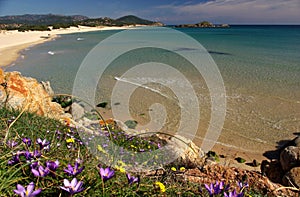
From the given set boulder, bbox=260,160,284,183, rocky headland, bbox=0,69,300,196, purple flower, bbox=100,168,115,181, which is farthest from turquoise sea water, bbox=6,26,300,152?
purple flower, bbox=100,168,115,181

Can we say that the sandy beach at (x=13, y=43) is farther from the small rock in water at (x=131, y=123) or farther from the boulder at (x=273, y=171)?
Answer: the boulder at (x=273, y=171)

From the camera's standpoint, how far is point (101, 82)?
13594 mm

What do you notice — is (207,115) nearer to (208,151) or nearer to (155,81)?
(208,151)

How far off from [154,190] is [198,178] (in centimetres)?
93

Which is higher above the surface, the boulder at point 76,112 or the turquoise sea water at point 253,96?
the boulder at point 76,112

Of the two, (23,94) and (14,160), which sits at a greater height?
(14,160)

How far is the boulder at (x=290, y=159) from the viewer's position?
4.26 metres

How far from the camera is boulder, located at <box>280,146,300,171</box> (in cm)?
426

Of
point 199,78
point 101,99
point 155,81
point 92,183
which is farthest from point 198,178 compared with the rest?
point 199,78

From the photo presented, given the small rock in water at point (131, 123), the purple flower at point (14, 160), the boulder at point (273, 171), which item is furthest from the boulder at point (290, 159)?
the small rock in water at point (131, 123)

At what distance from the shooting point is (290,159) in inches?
171

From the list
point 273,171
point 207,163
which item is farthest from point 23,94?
point 273,171

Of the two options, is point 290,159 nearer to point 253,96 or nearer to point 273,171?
point 273,171

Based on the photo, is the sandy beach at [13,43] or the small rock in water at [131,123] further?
the sandy beach at [13,43]
